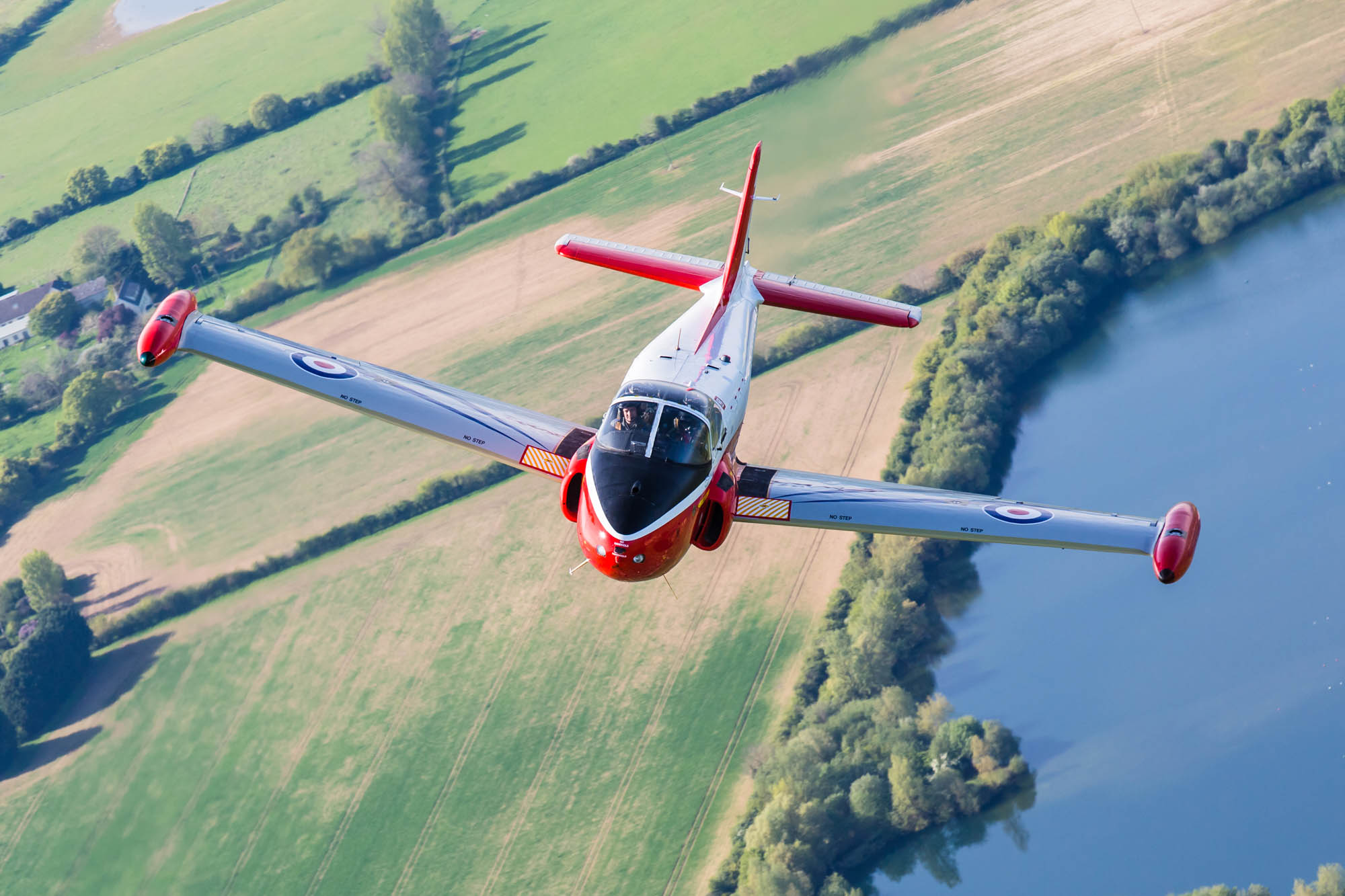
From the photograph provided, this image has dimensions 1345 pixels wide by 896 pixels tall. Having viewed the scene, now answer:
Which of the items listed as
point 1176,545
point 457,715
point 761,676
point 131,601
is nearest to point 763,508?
point 1176,545

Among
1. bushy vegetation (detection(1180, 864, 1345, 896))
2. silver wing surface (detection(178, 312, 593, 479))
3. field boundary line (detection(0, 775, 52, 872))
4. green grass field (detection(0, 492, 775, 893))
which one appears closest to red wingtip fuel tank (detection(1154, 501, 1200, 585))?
bushy vegetation (detection(1180, 864, 1345, 896))

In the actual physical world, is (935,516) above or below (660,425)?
below

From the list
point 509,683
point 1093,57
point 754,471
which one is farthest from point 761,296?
point 1093,57

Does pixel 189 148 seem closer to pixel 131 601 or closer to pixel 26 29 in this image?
pixel 26 29

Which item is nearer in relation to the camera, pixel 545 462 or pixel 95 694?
pixel 545 462

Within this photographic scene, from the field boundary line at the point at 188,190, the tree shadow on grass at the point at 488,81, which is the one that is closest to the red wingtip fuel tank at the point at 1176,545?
the tree shadow on grass at the point at 488,81

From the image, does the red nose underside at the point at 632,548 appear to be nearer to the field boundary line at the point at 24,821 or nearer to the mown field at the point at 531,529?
the mown field at the point at 531,529

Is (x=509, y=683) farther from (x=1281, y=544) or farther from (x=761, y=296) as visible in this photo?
(x=1281, y=544)
